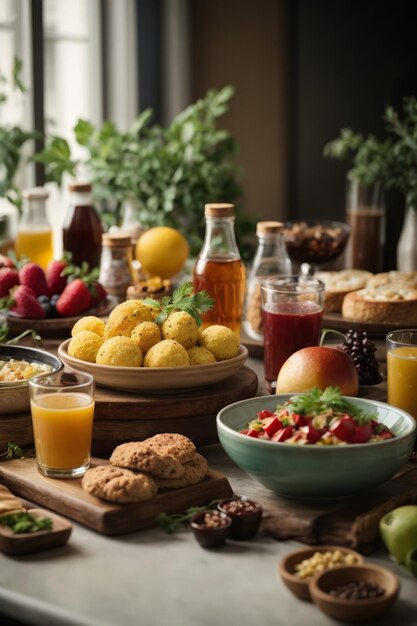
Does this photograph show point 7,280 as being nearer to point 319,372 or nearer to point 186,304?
point 186,304

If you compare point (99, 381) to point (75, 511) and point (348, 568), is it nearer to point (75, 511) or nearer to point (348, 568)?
point (75, 511)

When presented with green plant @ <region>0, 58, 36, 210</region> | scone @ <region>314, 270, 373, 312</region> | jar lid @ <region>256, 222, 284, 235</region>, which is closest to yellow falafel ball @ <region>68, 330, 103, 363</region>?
jar lid @ <region>256, 222, 284, 235</region>

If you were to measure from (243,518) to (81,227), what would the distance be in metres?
1.65

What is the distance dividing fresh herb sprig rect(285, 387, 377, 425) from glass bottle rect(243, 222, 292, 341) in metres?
0.92

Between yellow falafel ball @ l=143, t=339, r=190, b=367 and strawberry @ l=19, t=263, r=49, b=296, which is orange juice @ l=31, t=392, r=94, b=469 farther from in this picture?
strawberry @ l=19, t=263, r=49, b=296

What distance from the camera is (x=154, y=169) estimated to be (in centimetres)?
382

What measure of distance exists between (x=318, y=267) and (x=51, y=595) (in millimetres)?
2062

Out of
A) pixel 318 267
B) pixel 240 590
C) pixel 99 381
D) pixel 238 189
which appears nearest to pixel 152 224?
pixel 238 189

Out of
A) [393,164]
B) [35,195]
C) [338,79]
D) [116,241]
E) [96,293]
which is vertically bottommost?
[96,293]

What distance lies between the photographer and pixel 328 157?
16.4 feet

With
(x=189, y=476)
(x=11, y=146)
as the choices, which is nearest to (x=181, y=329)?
(x=189, y=476)

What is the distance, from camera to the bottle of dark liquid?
3.07 meters

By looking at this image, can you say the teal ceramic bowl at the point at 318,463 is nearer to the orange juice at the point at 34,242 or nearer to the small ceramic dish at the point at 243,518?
the small ceramic dish at the point at 243,518

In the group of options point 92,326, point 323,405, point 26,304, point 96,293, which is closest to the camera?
point 323,405
